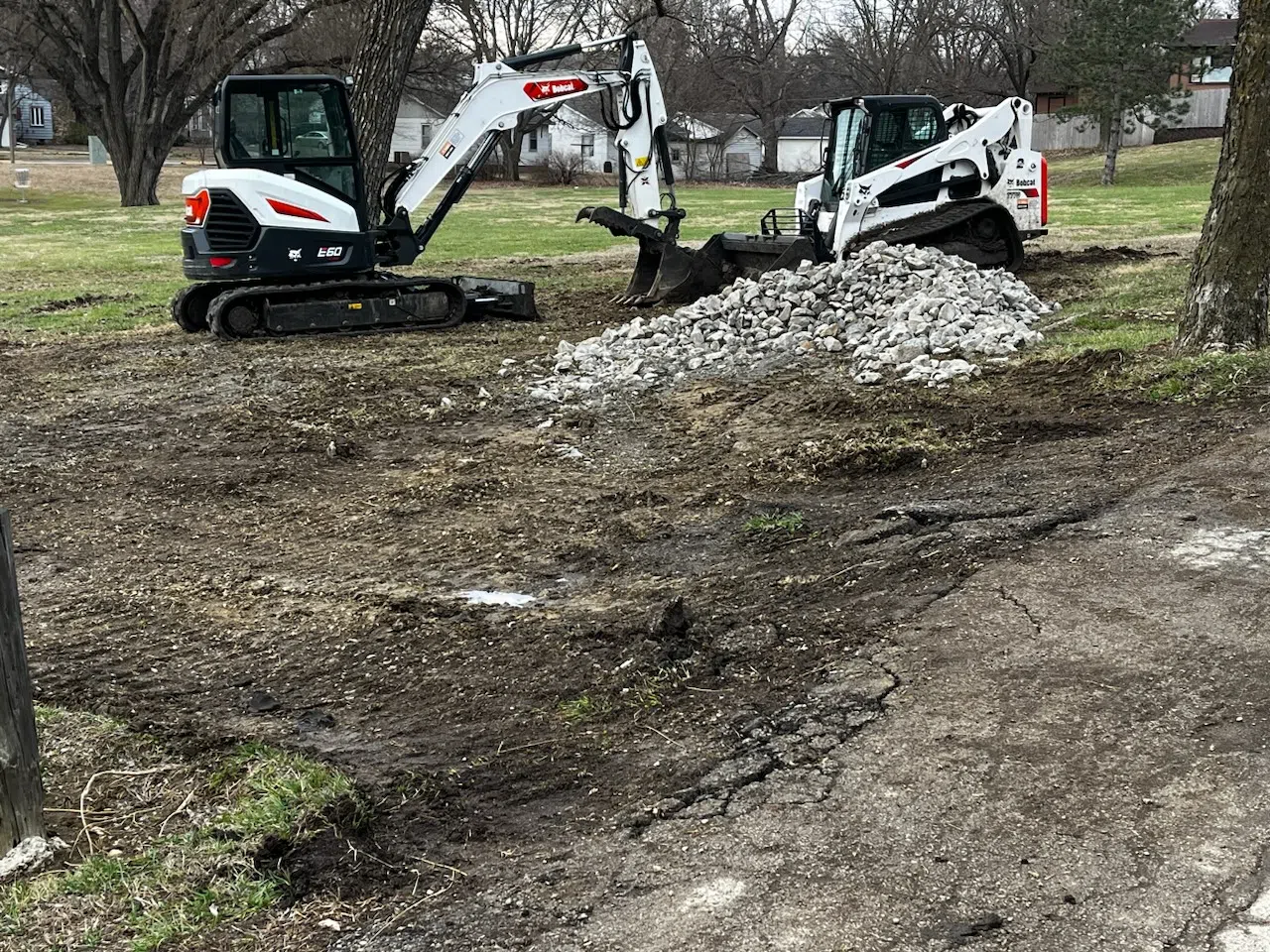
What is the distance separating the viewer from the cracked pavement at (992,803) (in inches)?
132

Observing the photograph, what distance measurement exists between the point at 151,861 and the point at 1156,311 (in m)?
10.9

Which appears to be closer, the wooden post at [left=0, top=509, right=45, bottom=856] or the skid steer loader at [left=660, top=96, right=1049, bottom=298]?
the wooden post at [left=0, top=509, right=45, bottom=856]

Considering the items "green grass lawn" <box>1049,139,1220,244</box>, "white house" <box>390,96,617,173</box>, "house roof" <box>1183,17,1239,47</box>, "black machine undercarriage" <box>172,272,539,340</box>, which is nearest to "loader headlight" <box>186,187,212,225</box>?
"black machine undercarriage" <box>172,272,539,340</box>

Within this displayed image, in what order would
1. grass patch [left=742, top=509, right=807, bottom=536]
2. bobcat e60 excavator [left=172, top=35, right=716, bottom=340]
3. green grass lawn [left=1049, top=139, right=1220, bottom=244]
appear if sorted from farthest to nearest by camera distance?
green grass lawn [left=1049, top=139, right=1220, bottom=244] < bobcat e60 excavator [left=172, top=35, right=716, bottom=340] < grass patch [left=742, top=509, right=807, bottom=536]

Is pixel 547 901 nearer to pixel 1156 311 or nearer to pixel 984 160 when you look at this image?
pixel 1156 311

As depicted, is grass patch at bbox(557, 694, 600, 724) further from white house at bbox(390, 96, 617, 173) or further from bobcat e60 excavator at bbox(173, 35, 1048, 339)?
white house at bbox(390, 96, 617, 173)

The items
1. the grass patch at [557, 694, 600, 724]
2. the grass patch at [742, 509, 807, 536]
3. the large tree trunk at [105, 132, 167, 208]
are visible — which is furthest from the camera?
the large tree trunk at [105, 132, 167, 208]

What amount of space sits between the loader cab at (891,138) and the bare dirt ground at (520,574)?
5688mm

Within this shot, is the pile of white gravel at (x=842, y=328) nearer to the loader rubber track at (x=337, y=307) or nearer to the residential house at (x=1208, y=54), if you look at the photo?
the loader rubber track at (x=337, y=307)

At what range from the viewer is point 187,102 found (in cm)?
4278

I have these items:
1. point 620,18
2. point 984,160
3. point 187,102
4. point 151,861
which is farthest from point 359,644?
point 620,18

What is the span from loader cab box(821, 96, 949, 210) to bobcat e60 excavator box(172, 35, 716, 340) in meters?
2.32

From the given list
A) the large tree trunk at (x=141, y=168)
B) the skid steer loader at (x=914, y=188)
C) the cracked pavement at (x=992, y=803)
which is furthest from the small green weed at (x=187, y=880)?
the large tree trunk at (x=141, y=168)

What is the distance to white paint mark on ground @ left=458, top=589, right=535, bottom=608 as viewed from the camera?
6039mm
